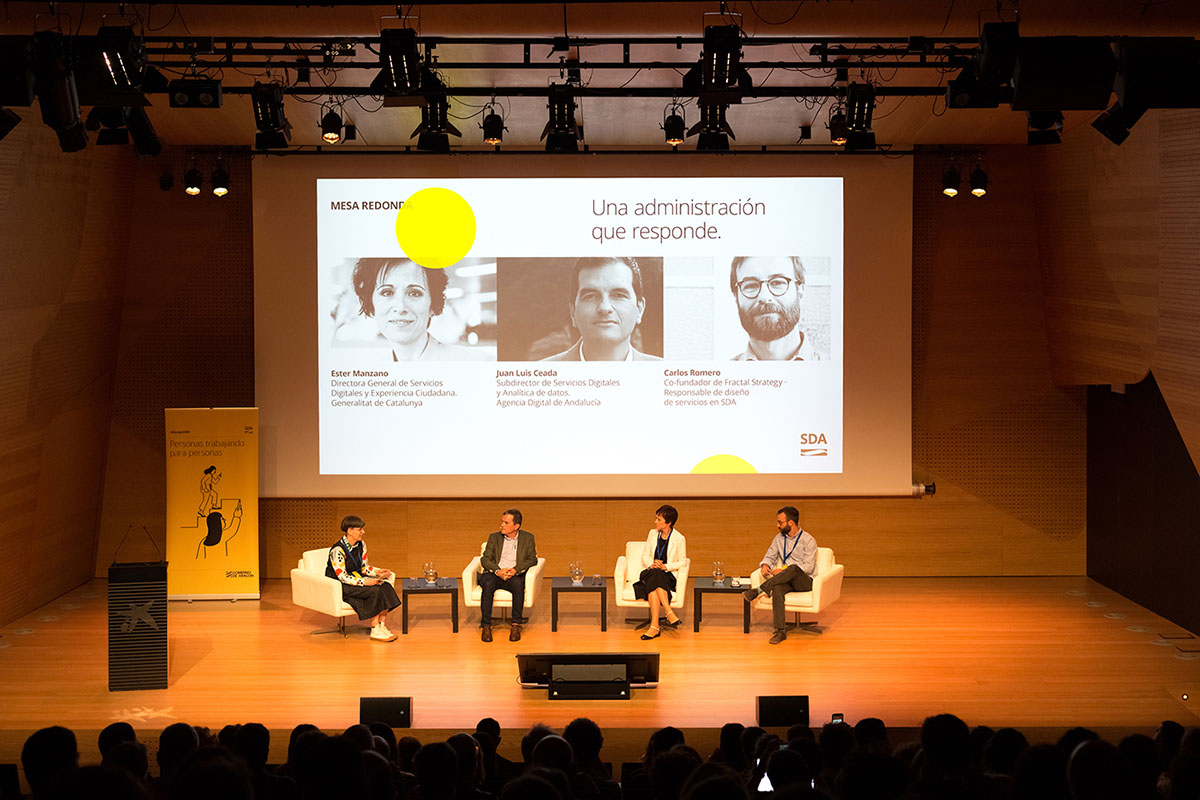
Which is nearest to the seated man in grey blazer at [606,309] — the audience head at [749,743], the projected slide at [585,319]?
the projected slide at [585,319]

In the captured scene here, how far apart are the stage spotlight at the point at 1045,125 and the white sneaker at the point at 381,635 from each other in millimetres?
5785

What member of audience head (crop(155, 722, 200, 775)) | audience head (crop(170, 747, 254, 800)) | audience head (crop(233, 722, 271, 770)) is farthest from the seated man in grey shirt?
audience head (crop(170, 747, 254, 800))

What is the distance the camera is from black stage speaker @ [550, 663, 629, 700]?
692 cm

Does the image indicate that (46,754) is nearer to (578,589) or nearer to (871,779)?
(871,779)

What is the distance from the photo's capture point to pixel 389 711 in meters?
6.13

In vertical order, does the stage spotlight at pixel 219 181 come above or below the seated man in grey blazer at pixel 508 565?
above

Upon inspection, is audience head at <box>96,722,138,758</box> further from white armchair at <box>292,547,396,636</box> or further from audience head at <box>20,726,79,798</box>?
white armchair at <box>292,547,396,636</box>

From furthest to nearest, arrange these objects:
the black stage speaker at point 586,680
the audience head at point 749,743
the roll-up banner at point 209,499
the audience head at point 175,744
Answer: the roll-up banner at point 209,499, the black stage speaker at point 586,680, the audience head at point 749,743, the audience head at point 175,744

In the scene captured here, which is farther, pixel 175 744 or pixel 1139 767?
pixel 175 744

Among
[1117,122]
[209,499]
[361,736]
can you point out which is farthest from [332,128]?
[361,736]

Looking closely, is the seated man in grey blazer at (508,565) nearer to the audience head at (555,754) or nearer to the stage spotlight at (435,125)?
the stage spotlight at (435,125)

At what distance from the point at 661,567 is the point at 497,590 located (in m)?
1.32

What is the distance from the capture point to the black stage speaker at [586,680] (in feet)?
22.7

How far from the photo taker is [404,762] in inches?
161
